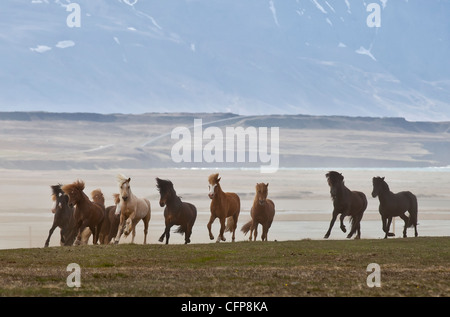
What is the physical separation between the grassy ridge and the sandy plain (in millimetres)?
11280

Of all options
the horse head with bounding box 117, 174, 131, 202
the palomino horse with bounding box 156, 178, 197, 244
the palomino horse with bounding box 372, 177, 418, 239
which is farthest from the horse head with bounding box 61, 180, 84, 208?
the palomino horse with bounding box 372, 177, 418, 239

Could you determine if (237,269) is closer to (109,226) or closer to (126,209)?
(126,209)

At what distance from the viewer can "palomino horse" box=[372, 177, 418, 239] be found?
1409 inches

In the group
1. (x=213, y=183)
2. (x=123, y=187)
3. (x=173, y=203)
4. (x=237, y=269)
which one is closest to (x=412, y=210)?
(x=213, y=183)

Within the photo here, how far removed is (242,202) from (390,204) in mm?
32375

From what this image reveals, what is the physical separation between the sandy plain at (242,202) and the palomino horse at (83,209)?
7.29m

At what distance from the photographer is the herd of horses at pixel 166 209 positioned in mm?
33094

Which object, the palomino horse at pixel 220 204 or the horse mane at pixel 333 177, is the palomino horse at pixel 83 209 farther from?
the horse mane at pixel 333 177

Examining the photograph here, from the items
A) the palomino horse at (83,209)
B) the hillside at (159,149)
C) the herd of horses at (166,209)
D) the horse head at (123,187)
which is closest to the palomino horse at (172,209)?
the herd of horses at (166,209)

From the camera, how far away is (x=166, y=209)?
34156 mm
